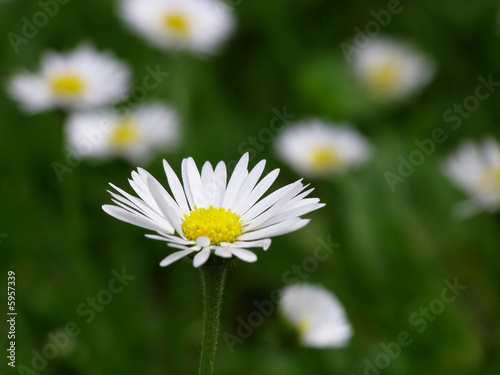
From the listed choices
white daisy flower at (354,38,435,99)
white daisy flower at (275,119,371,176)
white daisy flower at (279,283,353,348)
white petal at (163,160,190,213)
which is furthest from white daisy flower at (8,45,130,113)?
white petal at (163,160,190,213)

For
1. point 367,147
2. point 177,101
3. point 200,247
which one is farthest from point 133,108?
point 200,247

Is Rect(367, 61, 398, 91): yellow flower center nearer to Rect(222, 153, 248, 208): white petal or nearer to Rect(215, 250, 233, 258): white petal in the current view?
Rect(222, 153, 248, 208): white petal

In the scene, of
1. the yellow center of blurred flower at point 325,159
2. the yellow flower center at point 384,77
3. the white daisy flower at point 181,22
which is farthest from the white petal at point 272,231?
the yellow flower center at point 384,77

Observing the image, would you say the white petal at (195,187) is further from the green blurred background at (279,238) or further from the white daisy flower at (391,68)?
the white daisy flower at (391,68)

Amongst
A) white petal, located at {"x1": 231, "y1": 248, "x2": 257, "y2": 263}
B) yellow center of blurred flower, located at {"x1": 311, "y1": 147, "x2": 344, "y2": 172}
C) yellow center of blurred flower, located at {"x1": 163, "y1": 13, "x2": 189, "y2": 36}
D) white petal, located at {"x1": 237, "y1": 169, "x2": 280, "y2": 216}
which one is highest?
yellow center of blurred flower, located at {"x1": 163, "y1": 13, "x2": 189, "y2": 36}

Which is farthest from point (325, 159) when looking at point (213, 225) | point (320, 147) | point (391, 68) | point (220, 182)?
point (213, 225)

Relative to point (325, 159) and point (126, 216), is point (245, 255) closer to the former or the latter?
point (126, 216)

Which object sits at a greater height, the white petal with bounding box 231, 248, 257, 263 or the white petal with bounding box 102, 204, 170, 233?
the white petal with bounding box 102, 204, 170, 233
